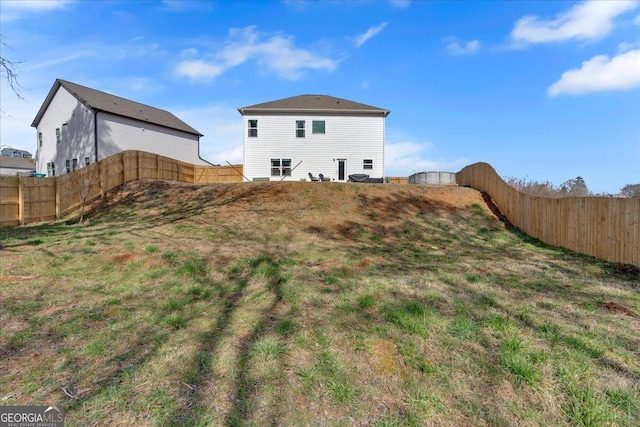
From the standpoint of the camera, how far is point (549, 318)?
12.3 feet

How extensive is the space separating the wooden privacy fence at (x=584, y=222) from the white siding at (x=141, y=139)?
26.4 meters

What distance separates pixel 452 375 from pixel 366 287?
214 centimetres

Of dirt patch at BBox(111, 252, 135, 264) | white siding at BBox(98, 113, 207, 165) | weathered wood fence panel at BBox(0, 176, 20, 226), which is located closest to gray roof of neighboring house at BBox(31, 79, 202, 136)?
white siding at BBox(98, 113, 207, 165)

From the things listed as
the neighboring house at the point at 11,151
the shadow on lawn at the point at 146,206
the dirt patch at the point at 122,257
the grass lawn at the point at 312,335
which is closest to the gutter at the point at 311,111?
the shadow on lawn at the point at 146,206

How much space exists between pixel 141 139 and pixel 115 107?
293 centimetres

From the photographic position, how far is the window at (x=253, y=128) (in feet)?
75.5

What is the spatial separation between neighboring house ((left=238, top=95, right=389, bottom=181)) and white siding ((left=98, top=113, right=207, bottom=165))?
9.99 meters

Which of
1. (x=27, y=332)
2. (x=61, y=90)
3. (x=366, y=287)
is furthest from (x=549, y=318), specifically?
(x=61, y=90)

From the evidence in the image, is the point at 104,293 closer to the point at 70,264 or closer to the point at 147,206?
the point at 70,264

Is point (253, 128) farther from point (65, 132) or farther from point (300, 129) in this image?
point (65, 132)

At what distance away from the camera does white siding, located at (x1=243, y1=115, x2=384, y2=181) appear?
2300cm

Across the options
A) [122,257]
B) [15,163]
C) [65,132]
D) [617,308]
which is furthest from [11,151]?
[617,308]

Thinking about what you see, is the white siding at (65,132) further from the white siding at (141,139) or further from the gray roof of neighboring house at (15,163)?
the gray roof of neighboring house at (15,163)

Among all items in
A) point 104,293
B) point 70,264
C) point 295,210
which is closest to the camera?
point 104,293
